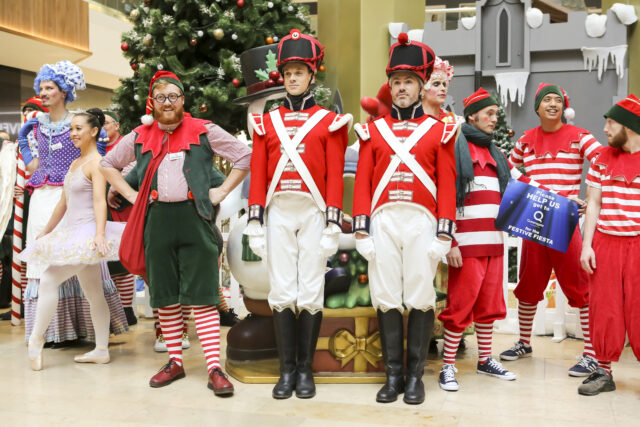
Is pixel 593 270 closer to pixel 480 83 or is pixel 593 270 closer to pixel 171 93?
pixel 171 93

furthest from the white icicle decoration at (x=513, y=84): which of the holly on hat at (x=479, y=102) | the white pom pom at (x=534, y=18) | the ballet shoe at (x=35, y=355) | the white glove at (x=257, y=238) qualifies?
the ballet shoe at (x=35, y=355)

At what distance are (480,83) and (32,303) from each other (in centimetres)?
862

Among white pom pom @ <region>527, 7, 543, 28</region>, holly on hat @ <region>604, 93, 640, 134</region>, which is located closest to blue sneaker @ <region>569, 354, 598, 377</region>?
holly on hat @ <region>604, 93, 640, 134</region>

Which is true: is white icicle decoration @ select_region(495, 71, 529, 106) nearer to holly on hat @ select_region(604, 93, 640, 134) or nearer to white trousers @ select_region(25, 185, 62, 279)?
holly on hat @ select_region(604, 93, 640, 134)

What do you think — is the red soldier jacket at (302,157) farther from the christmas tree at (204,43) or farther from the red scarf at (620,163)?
the christmas tree at (204,43)

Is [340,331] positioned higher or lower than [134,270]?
lower

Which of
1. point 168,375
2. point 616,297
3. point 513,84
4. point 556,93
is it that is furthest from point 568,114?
point 513,84

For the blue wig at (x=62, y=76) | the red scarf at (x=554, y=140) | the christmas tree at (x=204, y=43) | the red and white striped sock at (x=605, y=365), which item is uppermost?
the christmas tree at (x=204, y=43)

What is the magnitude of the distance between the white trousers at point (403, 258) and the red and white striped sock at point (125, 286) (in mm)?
2660

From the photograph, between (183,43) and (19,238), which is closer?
(19,238)

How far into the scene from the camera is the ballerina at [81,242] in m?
3.99

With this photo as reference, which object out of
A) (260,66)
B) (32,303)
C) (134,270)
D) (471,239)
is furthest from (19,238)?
(471,239)

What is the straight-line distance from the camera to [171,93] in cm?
364

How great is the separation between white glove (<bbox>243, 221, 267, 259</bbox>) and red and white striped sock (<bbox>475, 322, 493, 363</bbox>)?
139cm
